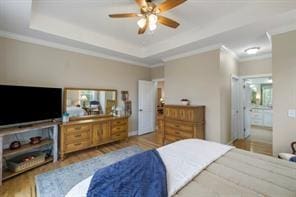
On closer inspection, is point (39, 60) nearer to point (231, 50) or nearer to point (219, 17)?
point (219, 17)

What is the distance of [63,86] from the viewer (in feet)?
12.2

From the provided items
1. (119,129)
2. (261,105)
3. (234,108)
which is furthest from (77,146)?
(261,105)

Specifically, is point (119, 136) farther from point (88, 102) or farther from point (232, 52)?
point (232, 52)

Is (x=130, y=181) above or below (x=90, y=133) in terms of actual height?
above

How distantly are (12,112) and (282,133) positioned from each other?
16.0ft

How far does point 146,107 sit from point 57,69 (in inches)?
126

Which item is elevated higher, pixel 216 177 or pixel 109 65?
pixel 109 65

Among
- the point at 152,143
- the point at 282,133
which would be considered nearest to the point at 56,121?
the point at 152,143

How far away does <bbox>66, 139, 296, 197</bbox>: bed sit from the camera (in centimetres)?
114

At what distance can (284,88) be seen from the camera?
2.66m

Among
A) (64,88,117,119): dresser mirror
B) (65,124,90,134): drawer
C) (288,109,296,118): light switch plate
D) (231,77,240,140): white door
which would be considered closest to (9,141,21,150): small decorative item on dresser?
(65,124,90,134): drawer

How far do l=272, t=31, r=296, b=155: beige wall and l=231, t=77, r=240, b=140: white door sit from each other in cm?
160

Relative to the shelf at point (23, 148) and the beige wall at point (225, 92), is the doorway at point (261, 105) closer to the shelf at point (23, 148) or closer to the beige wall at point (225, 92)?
the beige wall at point (225, 92)

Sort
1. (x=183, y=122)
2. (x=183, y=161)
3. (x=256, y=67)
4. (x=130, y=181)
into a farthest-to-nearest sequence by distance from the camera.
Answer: (x=256, y=67) < (x=183, y=122) < (x=183, y=161) < (x=130, y=181)
